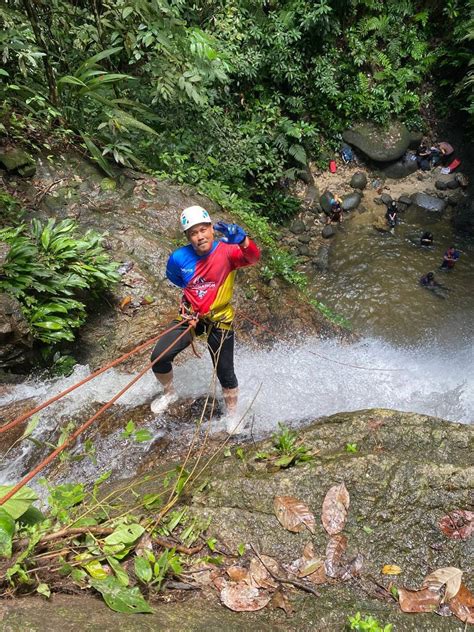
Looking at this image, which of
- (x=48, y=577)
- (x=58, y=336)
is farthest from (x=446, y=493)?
(x=58, y=336)

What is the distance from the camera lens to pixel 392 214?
34.5ft

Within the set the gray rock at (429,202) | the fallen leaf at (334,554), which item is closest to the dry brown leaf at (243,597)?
the fallen leaf at (334,554)

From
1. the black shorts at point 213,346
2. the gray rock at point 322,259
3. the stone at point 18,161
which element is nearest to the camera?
the black shorts at point 213,346

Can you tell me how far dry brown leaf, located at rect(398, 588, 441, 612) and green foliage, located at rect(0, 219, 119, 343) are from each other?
12.8 feet

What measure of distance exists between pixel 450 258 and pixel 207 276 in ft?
25.3

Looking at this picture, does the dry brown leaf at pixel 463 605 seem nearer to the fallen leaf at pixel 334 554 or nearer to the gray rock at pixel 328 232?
the fallen leaf at pixel 334 554

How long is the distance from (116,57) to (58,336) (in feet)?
17.9

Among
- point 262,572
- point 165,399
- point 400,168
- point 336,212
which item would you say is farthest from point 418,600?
point 400,168

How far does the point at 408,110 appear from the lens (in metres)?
11.5

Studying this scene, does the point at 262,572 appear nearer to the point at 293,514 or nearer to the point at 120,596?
the point at 293,514

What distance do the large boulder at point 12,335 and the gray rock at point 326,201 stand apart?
328 inches

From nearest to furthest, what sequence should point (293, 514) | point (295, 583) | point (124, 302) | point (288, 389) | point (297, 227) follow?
point (295, 583) → point (293, 514) → point (288, 389) → point (124, 302) → point (297, 227)

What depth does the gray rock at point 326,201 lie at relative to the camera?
10807 mm

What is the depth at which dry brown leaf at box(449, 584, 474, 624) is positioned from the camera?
6.58 feet
